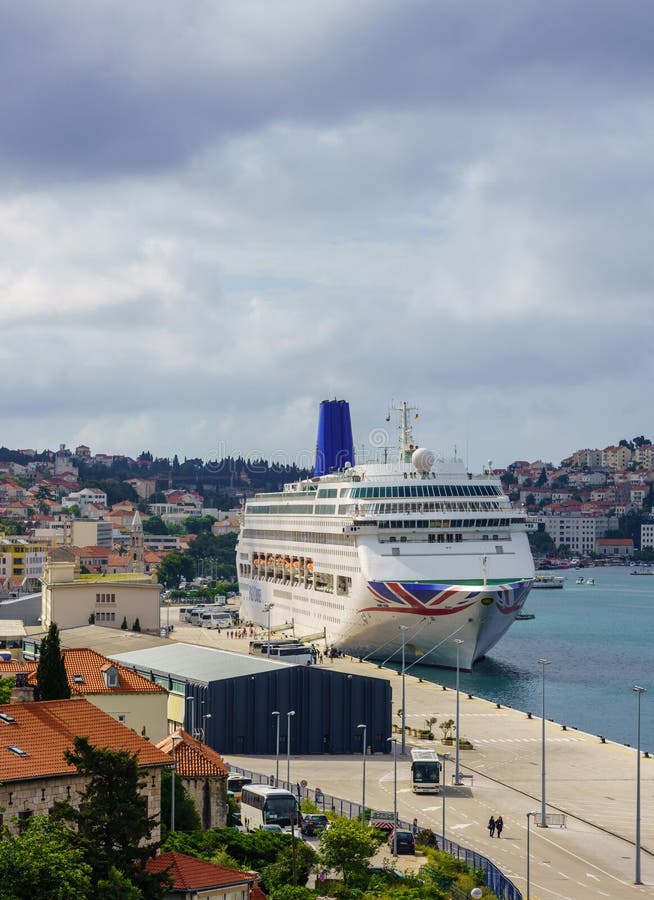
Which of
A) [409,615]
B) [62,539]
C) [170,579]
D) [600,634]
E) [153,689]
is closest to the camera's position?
[153,689]

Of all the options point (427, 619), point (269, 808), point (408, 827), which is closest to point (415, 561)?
point (427, 619)

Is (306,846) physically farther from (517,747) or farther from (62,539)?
(62,539)

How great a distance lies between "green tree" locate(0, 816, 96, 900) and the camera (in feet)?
69.7

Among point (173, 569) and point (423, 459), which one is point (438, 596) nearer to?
point (423, 459)

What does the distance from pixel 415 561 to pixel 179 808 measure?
38.8 m

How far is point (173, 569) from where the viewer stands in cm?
16250

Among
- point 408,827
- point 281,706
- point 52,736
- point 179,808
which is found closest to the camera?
point 52,736

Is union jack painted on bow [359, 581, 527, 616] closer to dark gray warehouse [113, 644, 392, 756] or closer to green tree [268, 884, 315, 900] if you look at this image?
dark gray warehouse [113, 644, 392, 756]

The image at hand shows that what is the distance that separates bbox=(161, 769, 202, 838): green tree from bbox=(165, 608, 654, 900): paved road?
6.62 meters

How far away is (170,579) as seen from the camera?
6344 inches

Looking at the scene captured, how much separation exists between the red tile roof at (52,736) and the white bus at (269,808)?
6.48 m

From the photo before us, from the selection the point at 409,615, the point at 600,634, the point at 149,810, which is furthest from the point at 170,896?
the point at 600,634

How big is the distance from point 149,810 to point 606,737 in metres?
30.6

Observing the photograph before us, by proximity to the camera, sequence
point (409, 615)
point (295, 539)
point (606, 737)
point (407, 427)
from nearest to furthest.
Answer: point (606, 737)
point (409, 615)
point (407, 427)
point (295, 539)
